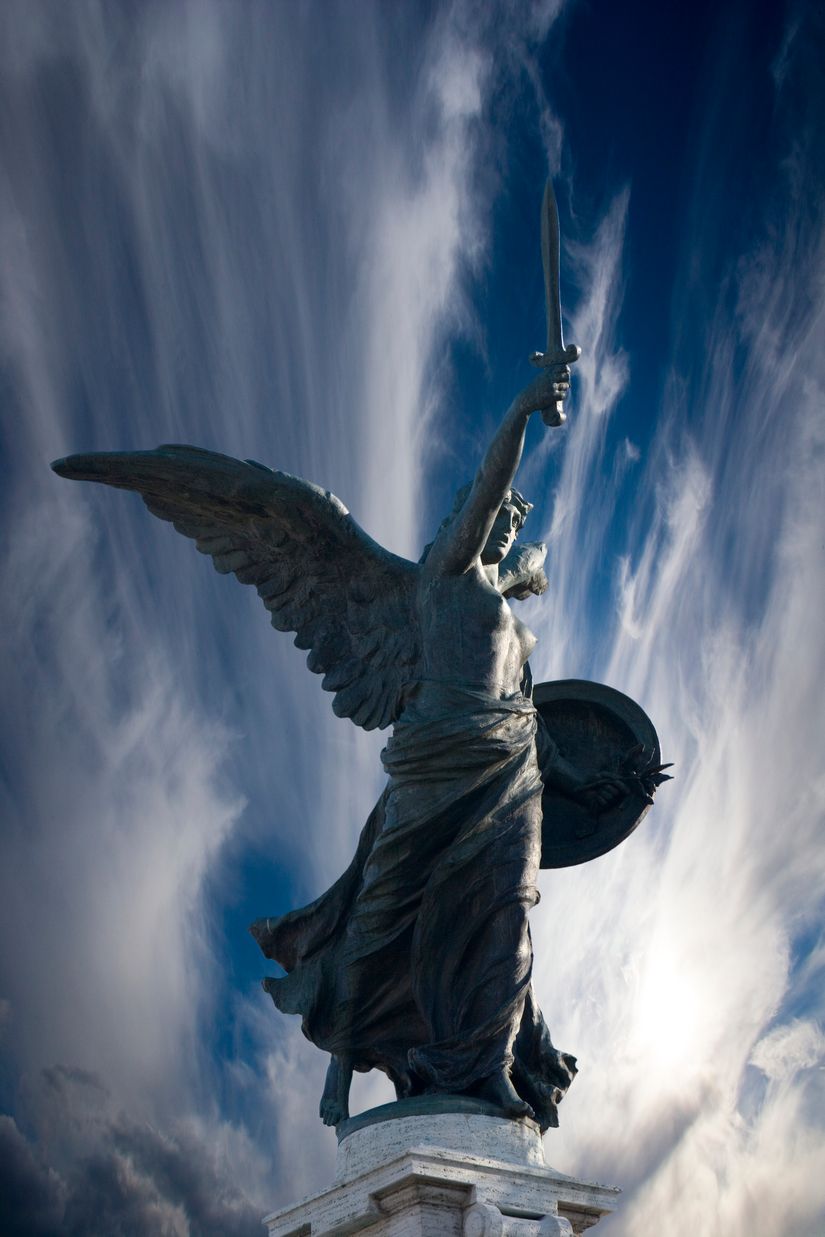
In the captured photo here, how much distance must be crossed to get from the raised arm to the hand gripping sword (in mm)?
44

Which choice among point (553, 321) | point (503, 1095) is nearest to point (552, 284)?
point (553, 321)

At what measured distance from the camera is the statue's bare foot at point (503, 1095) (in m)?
6.73

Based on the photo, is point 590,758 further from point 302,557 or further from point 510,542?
point 302,557

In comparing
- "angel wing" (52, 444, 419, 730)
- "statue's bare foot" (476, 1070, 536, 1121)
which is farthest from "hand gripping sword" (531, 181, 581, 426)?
"statue's bare foot" (476, 1070, 536, 1121)

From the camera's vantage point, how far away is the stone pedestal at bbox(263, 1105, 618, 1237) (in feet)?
20.2

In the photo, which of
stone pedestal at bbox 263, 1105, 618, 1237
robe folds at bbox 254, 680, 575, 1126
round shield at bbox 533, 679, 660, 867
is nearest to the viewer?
stone pedestal at bbox 263, 1105, 618, 1237

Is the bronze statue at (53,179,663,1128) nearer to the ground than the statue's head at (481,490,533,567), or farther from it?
nearer to the ground

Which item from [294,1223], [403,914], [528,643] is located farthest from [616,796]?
[294,1223]

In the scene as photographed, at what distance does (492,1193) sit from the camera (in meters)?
6.26

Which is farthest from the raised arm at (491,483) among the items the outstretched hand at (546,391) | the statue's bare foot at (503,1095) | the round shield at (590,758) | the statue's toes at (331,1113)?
the statue's toes at (331,1113)

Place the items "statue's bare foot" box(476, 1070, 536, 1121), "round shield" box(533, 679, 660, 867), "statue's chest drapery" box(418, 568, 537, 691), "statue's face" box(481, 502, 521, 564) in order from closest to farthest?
"statue's bare foot" box(476, 1070, 536, 1121) < "statue's chest drapery" box(418, 568, 537, 691) < "statue's face" box(481, 502, 521, 564) < "round shield" box(533, 679, 660, 867)

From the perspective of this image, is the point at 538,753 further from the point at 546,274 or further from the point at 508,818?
the point at 546,274

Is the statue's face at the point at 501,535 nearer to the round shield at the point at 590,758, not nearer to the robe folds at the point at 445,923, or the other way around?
the robe folds at the point at 445,923

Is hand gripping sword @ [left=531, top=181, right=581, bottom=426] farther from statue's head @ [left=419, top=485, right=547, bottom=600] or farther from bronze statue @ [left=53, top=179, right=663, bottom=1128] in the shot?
statue's head @ [left=419, top=485, right=547, bottom=600]
